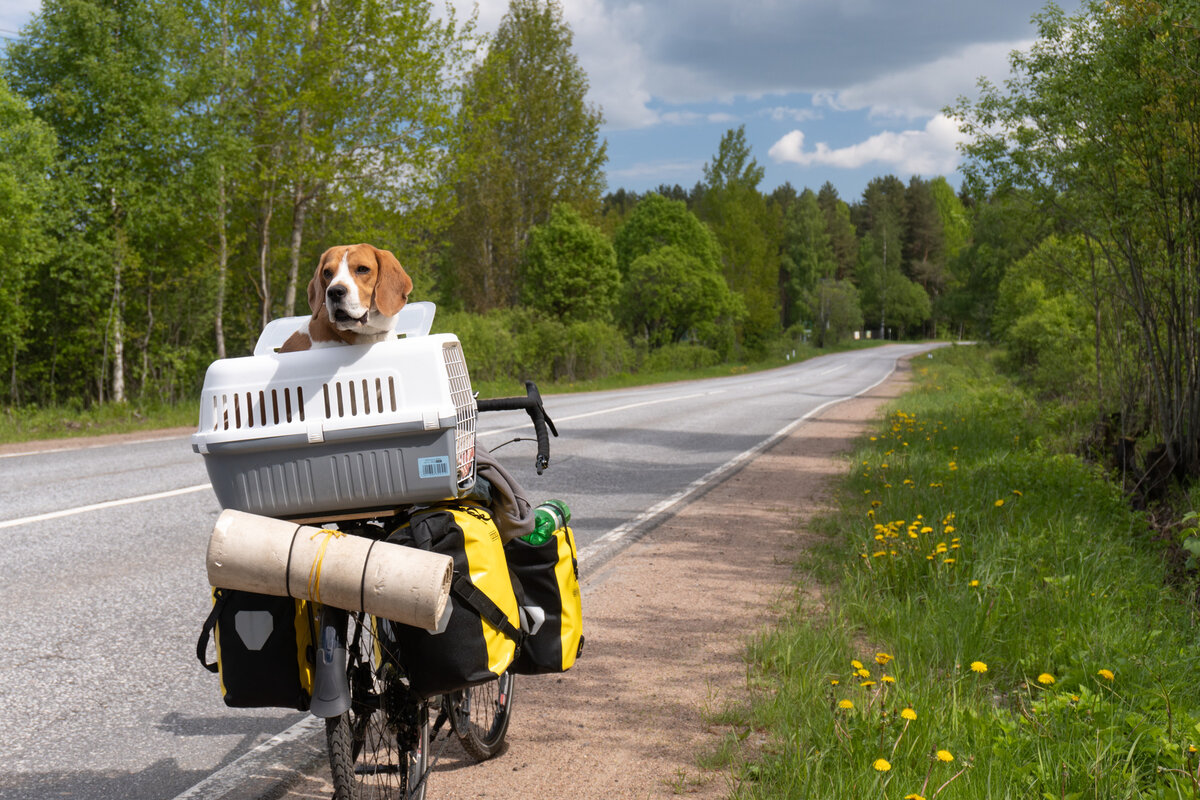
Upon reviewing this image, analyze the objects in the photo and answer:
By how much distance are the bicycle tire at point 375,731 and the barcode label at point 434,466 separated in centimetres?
45

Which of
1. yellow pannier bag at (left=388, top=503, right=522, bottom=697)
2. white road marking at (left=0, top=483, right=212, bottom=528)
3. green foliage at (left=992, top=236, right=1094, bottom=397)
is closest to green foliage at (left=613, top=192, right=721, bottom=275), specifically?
green foliage at (left=992, top=236, right=1094, bottom=397)

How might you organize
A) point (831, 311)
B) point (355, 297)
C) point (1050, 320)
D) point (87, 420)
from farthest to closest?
1. point (831, 311)
2. point (1050, 320)
3. point (87, 420)
4. point (355, 297)

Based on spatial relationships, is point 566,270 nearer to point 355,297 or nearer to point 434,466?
point 355,297

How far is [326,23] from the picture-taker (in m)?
20.8

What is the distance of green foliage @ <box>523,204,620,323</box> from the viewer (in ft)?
129

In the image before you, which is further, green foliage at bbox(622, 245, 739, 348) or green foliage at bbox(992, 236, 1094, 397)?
green foliage at bbox(622, 245, 739, 348)

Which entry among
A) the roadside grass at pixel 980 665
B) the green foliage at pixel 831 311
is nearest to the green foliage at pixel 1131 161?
the roadside grass at pixel 980 665

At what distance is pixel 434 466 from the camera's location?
2.37 m

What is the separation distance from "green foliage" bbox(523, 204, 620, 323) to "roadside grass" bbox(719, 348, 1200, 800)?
31941 millimetres

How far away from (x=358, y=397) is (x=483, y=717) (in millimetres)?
1752

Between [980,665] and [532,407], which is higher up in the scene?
[532,407]

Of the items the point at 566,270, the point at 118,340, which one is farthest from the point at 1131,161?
the point at 566,270

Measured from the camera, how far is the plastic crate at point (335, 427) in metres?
2.32

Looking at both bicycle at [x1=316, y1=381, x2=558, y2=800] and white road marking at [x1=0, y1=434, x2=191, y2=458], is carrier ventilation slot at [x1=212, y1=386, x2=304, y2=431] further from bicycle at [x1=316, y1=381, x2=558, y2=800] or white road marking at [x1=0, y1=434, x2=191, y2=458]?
white road marking at [x1=0, y1=434, x2=191, y2=458]
